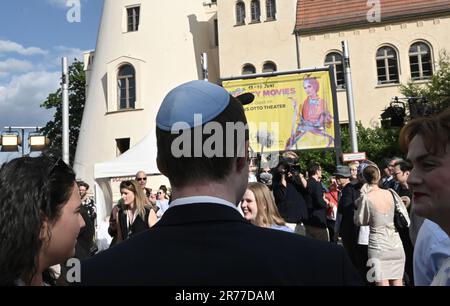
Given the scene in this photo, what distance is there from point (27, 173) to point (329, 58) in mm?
24732

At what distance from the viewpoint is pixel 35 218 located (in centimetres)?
160

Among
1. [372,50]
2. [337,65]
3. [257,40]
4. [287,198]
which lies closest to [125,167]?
[287,198]

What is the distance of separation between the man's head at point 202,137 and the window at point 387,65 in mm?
24242

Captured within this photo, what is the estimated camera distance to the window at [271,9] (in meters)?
25.7

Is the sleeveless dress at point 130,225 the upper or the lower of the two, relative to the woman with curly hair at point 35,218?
lower

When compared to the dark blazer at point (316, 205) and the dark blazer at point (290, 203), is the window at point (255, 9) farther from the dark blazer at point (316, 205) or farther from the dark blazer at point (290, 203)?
the dark blazer at point (290, 203)

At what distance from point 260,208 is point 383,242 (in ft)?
7.03

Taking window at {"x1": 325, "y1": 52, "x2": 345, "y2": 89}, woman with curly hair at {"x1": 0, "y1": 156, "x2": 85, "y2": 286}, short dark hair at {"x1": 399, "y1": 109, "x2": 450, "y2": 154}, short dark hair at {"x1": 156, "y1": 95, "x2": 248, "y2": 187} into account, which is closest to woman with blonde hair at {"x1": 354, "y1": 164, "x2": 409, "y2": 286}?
short dark hair at {"x1": 399, "y1": 109, "x2": 450, "y2": 154}

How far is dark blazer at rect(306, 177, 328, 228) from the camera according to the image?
7440 mm

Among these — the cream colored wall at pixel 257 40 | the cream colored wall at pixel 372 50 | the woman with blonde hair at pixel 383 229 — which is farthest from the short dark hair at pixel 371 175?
the cream colored wall at pixel 257 40

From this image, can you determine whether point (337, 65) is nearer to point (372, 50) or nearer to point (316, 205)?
point (372, 50)

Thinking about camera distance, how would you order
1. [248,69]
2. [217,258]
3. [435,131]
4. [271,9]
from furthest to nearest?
[248,69] < [271,9] < [435,131] < [217,258]

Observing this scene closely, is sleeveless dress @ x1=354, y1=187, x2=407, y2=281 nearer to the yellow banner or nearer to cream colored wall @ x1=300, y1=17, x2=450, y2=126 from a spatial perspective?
the yellow banner

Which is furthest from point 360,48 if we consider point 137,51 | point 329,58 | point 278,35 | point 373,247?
point 373,247
